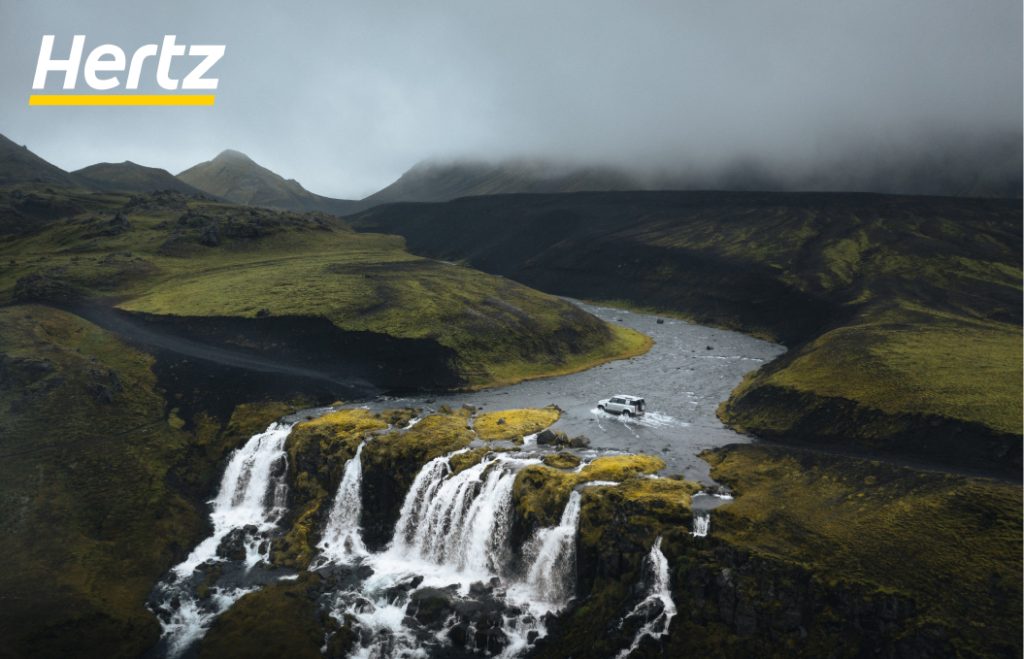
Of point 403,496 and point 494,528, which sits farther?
point 403,496

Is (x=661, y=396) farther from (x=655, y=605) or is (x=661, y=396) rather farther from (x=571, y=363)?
(x=655, y=605)

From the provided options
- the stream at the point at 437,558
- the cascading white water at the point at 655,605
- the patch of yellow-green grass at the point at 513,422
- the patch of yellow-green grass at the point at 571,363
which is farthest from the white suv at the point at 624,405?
the cascading white water at the point at 655,605

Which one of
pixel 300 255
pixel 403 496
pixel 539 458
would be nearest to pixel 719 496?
pixel 539 458

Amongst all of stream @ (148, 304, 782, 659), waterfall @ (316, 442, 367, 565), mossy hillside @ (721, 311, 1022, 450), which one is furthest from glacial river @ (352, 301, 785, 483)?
waterfall @ (316, 442, 367, 565)

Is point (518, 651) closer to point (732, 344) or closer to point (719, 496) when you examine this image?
point (719, 496)

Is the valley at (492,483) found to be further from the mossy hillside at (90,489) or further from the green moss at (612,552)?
the mossy hillside at (90,489)

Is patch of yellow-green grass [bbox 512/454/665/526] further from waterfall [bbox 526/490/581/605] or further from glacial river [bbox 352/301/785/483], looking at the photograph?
glacial river [bbox 352/301/785/483]
